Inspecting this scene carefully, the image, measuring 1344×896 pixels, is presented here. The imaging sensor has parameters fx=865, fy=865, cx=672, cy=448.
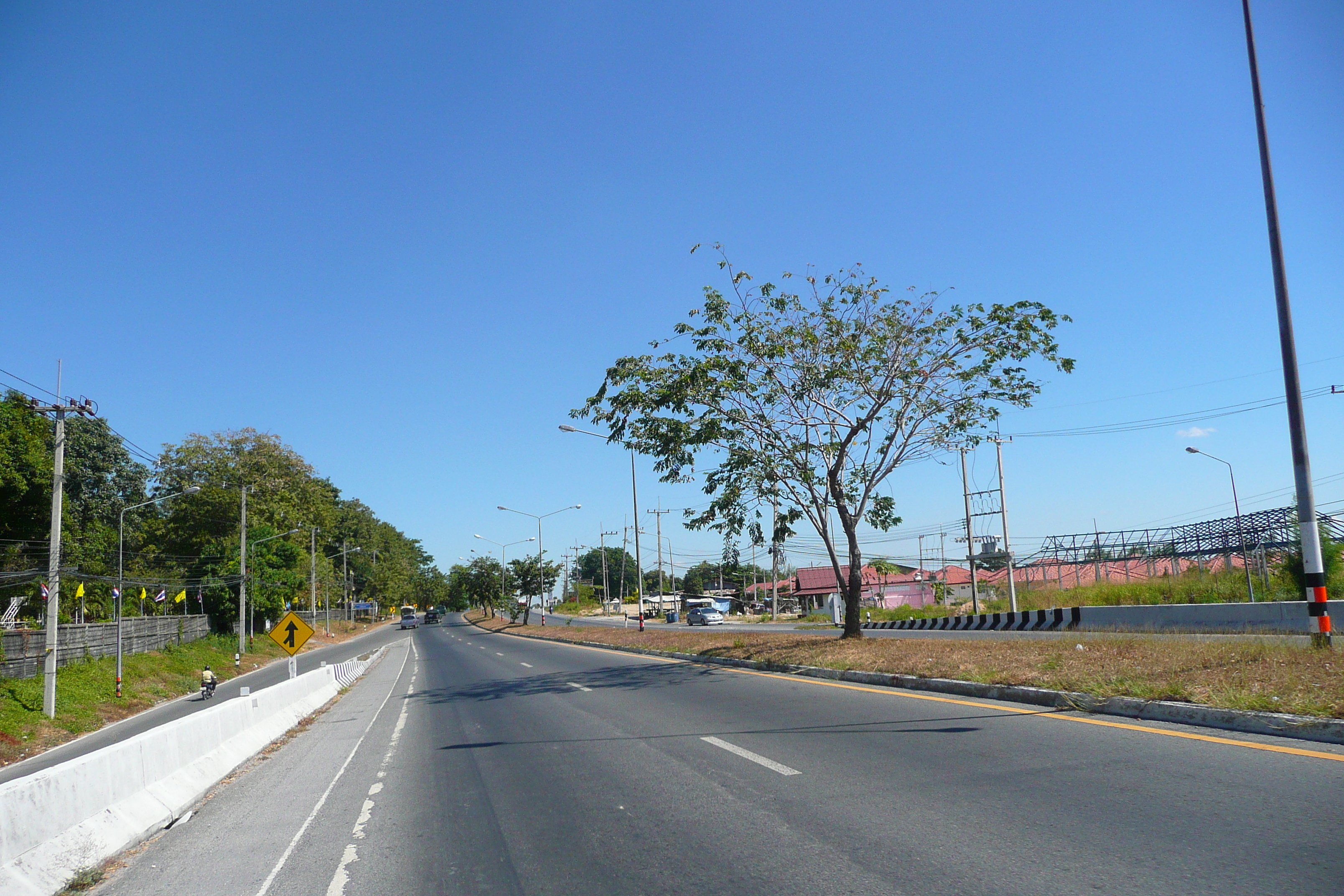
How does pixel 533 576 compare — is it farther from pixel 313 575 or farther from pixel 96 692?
pixel 96 692

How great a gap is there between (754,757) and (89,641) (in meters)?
36.4

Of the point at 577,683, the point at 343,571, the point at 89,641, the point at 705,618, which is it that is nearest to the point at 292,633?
the point at 577,683

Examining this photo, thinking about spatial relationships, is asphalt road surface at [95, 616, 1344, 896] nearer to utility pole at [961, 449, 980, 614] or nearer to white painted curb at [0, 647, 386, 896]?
white painted curb at [0, 647, 386, 896]

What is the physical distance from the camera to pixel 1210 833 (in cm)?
552

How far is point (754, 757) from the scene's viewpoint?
929cm

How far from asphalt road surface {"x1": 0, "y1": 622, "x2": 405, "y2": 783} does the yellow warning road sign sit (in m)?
2.10

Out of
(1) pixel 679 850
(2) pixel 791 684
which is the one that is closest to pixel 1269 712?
(1) pixel 679 850

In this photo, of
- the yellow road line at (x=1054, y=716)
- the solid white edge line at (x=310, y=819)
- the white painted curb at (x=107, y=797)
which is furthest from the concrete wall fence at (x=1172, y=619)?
the white painted curb at (x=107, y=797)

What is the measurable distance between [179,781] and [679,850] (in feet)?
19.2

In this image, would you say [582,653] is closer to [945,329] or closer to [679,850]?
[945,329]

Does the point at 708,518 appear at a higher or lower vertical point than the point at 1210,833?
higher

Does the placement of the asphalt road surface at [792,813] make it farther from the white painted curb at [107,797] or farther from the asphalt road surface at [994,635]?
the asphalt road surface at [994,635]

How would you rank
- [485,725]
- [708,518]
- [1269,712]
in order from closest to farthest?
[1269,712]
[485,725]
[708,518]

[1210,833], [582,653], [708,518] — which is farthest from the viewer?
[582,653]
